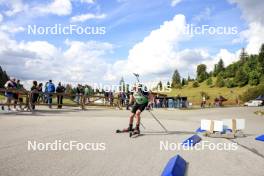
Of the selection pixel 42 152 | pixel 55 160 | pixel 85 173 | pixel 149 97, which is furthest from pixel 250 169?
pixel 149 97

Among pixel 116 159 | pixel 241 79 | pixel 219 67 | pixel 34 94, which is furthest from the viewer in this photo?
pixel 219 67

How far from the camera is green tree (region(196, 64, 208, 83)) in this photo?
151m

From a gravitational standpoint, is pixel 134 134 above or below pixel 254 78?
below

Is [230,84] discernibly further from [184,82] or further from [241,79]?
[184,82]

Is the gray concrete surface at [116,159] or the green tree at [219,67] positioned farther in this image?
the green tree at [219,67]

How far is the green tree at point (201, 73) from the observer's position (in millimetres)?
151375

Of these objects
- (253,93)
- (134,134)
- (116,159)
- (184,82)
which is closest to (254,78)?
(253,93)

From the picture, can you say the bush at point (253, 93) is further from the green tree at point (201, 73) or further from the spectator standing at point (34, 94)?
the green tree at point (201, 73)

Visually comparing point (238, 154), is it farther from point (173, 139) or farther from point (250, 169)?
point (173, 139)

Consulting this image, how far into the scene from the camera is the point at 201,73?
15500 cm

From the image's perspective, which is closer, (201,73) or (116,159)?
(116,159)

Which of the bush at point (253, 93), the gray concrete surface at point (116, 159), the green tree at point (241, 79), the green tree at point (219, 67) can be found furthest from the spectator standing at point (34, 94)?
the green tree at point (219, 67)

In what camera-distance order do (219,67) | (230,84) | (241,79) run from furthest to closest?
1. (219,67)
2. (230,84)
3. (241,79)

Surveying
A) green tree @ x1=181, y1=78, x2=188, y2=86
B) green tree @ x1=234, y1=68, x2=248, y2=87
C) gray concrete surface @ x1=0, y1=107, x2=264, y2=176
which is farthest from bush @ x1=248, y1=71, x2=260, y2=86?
gray concrete surface @ x1=0, y1=107, x2=264, y2=176
